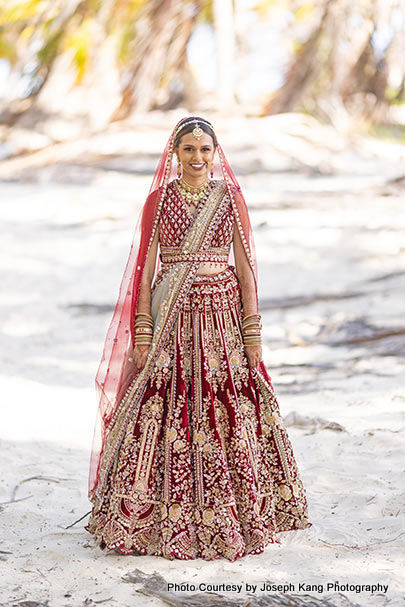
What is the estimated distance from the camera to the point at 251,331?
2.95m

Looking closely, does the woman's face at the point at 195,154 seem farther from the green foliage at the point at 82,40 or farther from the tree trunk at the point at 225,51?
the green foliage at the point at 82,40

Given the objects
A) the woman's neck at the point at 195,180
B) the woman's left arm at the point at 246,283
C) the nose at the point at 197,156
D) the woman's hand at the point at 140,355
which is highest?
the nose at the point at 197,156

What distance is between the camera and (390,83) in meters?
13.2

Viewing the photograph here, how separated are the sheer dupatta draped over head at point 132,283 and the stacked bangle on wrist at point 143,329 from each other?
4 centimetres

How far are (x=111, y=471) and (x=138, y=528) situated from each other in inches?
9.4

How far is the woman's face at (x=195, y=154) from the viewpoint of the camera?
9.52 ft

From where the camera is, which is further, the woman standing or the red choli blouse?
the red choli blouse

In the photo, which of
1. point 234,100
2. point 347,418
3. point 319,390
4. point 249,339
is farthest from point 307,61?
point 249,339

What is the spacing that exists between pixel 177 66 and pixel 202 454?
12294mm

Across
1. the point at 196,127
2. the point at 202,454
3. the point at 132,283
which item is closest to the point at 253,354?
the point at 202,454

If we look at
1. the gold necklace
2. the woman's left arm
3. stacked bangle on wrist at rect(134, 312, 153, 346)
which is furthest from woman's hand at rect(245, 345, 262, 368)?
the gold necklace

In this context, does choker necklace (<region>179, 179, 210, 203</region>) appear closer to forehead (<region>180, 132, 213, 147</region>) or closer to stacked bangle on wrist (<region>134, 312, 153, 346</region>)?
forehead (<region>180, 132, 213, 147</region>)

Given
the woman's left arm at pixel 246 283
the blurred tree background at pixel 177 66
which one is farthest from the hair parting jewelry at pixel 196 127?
the blurred tree background at pixel 177 66

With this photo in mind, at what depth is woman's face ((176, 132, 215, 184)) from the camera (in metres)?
2.90
